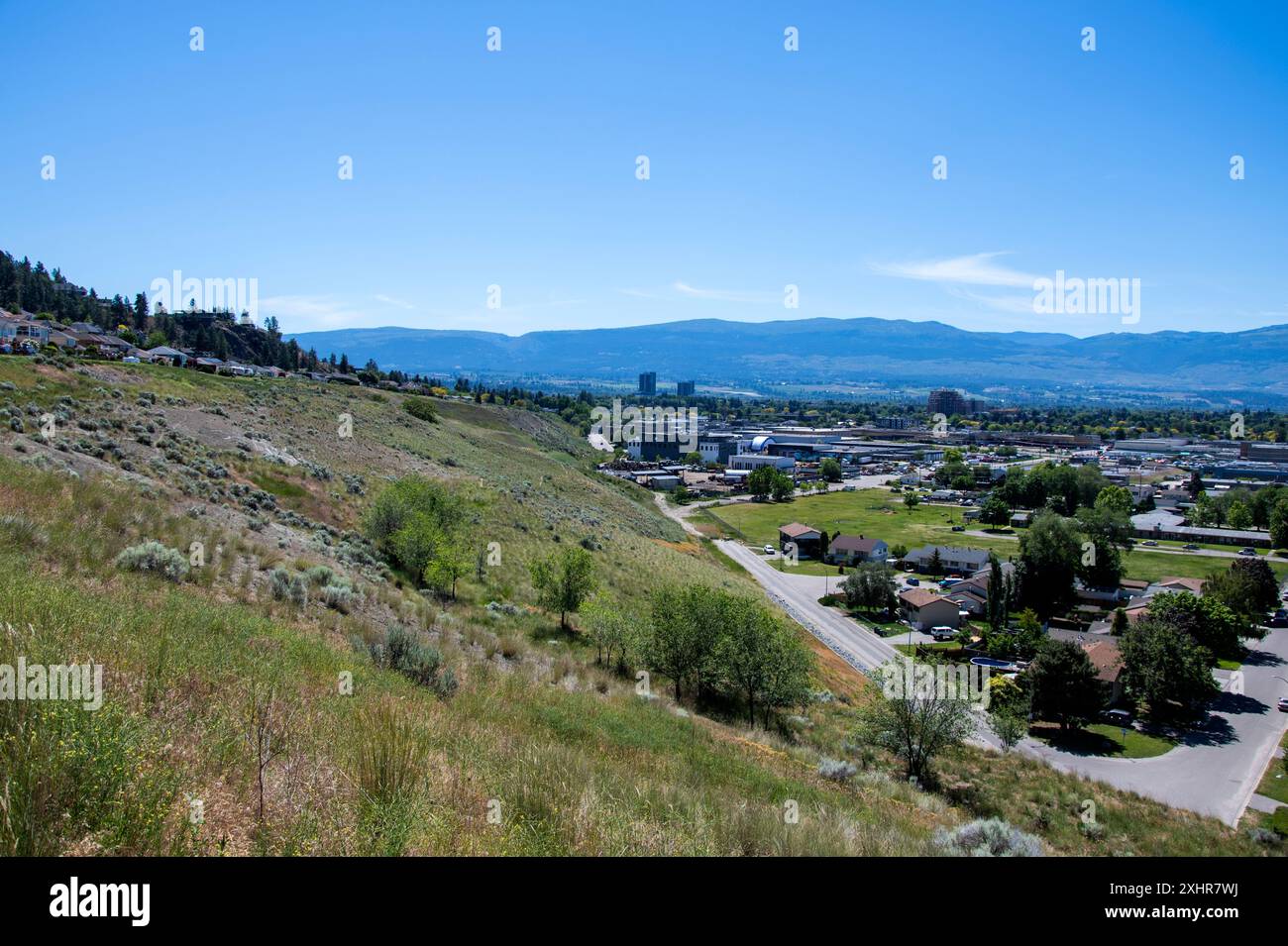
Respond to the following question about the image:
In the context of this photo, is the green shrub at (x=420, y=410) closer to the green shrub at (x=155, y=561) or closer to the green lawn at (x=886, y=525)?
the green lawn at (x=886, y=525)

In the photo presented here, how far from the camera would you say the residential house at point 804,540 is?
6569 centimetres

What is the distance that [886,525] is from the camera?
78688 mm

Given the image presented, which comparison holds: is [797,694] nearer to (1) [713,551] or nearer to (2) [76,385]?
(2) [76,385]

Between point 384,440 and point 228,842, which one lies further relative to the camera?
point 384,440

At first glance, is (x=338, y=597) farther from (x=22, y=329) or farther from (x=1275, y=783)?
(x=22, y=329)

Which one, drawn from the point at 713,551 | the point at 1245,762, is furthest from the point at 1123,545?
the point at 1245,762

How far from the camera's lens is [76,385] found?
100ft

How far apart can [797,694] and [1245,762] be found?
1914 cm

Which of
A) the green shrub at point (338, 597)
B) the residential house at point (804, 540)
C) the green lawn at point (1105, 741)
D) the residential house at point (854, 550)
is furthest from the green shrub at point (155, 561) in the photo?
the residential house at point (804, 540)

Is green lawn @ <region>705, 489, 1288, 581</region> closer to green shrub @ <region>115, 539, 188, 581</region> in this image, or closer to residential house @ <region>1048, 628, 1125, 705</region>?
residential house @ <region>1048, 628, 1125, 705</region>

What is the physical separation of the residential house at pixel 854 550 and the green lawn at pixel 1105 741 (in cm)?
3241
